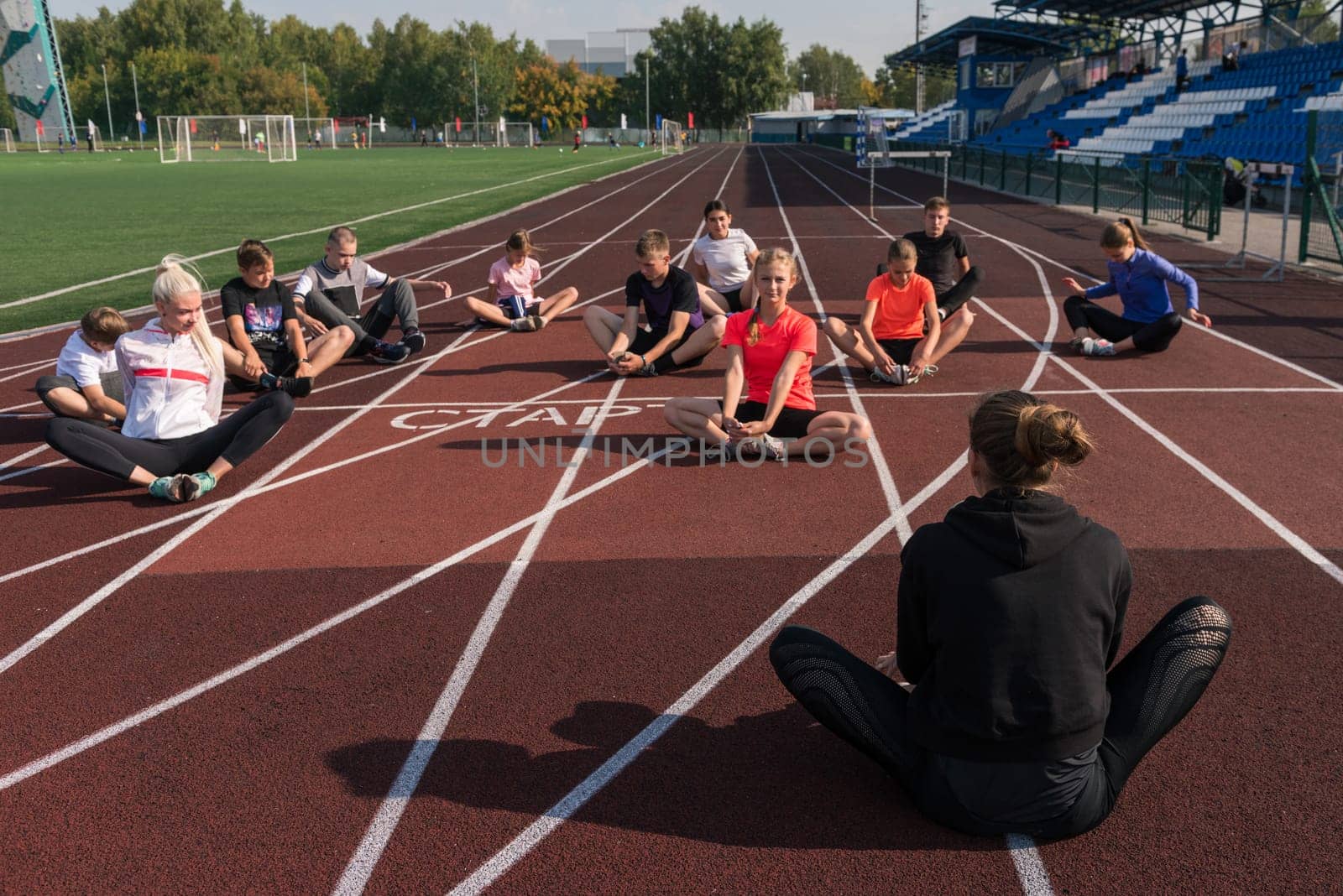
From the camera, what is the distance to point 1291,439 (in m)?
8.18

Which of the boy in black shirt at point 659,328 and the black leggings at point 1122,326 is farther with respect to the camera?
the black leggings at point 1122,326

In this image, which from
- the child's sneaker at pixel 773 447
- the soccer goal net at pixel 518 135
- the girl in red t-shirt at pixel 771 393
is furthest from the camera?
the soccer goal net at pixel 518 135

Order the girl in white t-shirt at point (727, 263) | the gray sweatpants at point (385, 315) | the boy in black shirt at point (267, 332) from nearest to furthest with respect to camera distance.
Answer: the boy in black shirt at point (267, 332), the gray sweatpants at point (385, 315), the girl in white t-shirt at point (727, 263)

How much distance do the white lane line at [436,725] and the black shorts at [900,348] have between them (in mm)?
4172

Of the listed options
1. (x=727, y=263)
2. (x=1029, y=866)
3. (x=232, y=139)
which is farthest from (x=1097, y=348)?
(x=232, y=139)

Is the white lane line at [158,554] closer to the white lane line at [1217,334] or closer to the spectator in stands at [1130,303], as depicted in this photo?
the spectator in stands at [1130,303]

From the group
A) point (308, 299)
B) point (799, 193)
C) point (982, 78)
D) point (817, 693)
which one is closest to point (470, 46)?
point (982, 78)

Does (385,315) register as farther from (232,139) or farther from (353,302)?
(232,139)

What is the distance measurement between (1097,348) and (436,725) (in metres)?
8.37

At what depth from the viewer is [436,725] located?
4.47 metres

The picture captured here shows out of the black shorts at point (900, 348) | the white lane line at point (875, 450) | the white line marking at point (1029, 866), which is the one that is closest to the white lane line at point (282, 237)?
the white lane line at point (875, 450)

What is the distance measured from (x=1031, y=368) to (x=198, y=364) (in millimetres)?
7210

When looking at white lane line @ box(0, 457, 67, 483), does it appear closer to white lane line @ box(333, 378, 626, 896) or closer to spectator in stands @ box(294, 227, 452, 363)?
spectator in stands @ box(294, 227, 452, 363)

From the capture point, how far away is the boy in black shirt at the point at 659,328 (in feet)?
32.8
